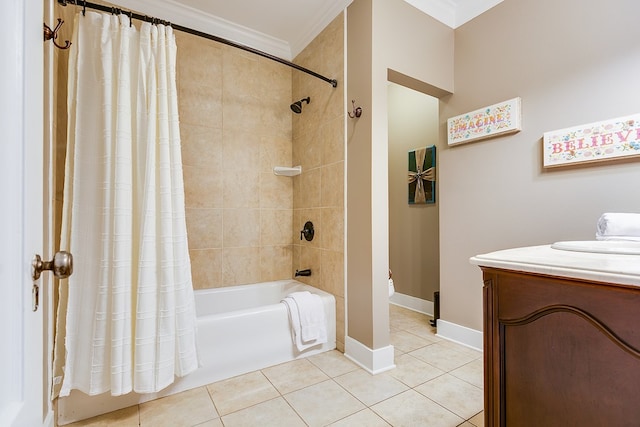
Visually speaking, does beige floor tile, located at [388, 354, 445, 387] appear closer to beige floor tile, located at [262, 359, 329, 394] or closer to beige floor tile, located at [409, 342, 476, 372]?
beige floor tile, located at [409, 342, 476, 372]

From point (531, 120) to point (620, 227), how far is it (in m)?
0.91

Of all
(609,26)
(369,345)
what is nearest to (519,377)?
(369,345)

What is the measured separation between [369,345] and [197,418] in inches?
42.2

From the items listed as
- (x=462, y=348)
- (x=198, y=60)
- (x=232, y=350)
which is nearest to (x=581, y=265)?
(x=462, y=348)

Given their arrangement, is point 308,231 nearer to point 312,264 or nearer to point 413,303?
point 312,264

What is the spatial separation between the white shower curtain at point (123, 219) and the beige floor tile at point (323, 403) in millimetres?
609

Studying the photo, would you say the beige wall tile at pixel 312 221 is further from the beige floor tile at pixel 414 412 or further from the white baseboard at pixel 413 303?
the white baseboard at pixel 413 303

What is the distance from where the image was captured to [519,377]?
95cm

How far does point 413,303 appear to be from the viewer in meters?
3.17

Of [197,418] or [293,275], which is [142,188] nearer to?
[197,418]

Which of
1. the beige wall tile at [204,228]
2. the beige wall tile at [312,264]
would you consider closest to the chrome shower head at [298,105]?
the beige wall tile at [204,228]

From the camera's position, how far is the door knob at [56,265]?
0.59 meters

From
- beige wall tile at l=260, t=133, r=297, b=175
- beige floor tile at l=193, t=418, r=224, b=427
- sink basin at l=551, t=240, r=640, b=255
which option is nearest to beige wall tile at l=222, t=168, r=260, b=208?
beige wall tile at l=260, t=133, r=297, b=175

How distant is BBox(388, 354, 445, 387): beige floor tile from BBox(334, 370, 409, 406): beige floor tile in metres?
0.06
